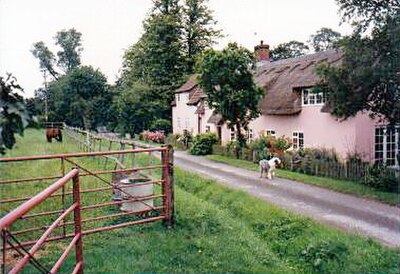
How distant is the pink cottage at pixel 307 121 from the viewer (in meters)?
19.8

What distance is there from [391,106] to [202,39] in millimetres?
31879

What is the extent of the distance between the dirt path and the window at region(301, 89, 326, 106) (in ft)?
17.5

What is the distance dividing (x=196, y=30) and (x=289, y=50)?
19.6 metres

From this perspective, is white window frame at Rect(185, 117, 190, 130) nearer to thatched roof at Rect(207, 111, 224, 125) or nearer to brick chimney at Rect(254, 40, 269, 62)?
thatched roof at Rect(207, 111, 224, 125)

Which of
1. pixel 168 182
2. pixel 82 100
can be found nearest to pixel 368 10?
pixel 168 182

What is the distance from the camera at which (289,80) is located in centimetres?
2581

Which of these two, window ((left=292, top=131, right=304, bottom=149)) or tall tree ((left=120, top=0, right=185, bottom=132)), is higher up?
tall tree ((left=120, top=0, right=185, bottom=132))

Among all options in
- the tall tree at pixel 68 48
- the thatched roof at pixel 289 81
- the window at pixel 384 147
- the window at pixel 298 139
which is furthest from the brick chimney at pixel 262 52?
the tall tree at pixel 68 48

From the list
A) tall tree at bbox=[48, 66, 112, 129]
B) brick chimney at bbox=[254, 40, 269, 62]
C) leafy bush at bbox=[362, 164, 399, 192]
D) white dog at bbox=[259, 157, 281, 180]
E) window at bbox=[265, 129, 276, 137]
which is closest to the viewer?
leafy bush at bbox=[362, 164, 399, 192]

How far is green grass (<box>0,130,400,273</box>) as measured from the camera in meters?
6.18

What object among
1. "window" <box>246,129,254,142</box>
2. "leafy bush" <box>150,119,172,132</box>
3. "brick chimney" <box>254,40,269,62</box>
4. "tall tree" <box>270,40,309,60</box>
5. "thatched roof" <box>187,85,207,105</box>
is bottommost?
"window" <box>246,129,254,142</box>

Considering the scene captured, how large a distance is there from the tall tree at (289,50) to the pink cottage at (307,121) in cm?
2541

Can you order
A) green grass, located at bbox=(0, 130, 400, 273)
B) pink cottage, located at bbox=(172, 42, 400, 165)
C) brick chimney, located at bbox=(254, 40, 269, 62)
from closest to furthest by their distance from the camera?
green grass, located at bbox=(0, 130, 400, 273), pink cottage, located at bbox=(172, 42, 400, 165), brick chimney, located at bbox=(254, 40, 269, 62)

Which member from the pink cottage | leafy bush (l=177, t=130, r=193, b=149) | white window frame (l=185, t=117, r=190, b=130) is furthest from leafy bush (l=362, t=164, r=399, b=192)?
white window frame (l=185, t=117, r=190, b=130)
